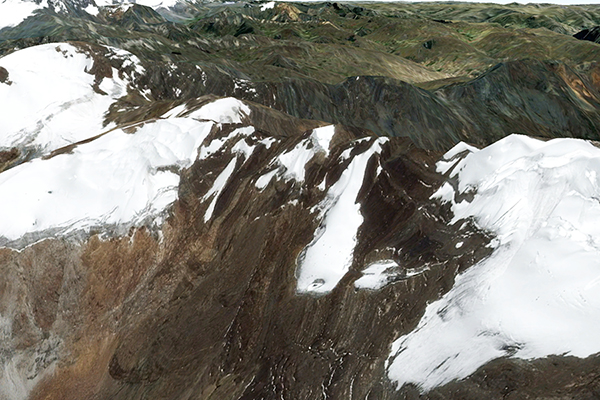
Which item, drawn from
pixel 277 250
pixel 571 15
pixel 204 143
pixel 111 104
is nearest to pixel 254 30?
pixel 111 104

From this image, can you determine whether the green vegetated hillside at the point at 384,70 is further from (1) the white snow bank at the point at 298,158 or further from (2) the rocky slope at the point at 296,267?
(1) the white snow bank at the point at 298,158

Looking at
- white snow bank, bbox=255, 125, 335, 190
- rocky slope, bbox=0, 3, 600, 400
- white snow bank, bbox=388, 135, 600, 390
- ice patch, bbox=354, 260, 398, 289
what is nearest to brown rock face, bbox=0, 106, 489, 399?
rocky slope, bbox=0, 3, 600, 400

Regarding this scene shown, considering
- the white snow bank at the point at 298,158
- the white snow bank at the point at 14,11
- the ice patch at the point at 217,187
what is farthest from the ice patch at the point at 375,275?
the white snow bank at the point at 14,11

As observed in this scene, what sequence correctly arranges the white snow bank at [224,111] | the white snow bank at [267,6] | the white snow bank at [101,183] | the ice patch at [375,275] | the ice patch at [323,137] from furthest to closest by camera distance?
1. the white snow bank at [267,6]
2. the white snow bank at [224,111]
3. the ice patch at [323,137]
4. the white snow bank at [101,183]
5. the ice patch at [375,275]

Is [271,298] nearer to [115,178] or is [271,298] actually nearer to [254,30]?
[115,178]

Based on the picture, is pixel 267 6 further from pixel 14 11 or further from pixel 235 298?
pixel 235 298

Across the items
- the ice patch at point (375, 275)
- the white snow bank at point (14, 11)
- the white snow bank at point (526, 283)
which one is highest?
the white snow bank at point (14, 11)

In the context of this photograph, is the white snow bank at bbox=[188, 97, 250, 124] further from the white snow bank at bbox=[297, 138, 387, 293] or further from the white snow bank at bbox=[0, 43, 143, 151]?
the white snow bank at bbox=[297, 138, 387, 293]
